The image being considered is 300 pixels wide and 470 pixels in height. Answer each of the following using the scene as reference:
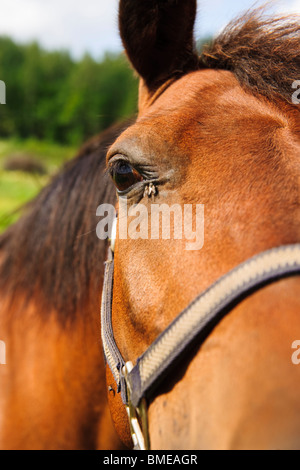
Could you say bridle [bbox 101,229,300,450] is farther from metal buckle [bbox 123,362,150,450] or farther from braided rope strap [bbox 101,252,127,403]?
braided rope strap [bbox 101,252,127,403]

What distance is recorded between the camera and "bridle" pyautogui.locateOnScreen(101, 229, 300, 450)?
1.06m

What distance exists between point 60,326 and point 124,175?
1.16 metres

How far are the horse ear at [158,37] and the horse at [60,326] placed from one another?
53cm

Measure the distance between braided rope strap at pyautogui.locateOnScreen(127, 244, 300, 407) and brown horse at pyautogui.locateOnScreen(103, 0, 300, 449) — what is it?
0.10 ft

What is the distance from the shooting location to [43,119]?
35156mm

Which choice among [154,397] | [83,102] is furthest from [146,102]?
[83,102]

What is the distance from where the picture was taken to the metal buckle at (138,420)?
4.16 feet

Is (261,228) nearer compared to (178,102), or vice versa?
(261,228)

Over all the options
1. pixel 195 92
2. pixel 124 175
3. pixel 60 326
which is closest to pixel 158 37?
pixel 195 92

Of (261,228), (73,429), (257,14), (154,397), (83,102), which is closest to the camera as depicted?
(261,228)

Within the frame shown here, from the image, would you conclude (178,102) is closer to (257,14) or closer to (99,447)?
(257,14)

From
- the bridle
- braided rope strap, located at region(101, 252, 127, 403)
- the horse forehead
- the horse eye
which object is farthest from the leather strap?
the horse forehead

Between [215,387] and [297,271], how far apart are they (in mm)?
382

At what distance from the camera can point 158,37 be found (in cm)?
196
